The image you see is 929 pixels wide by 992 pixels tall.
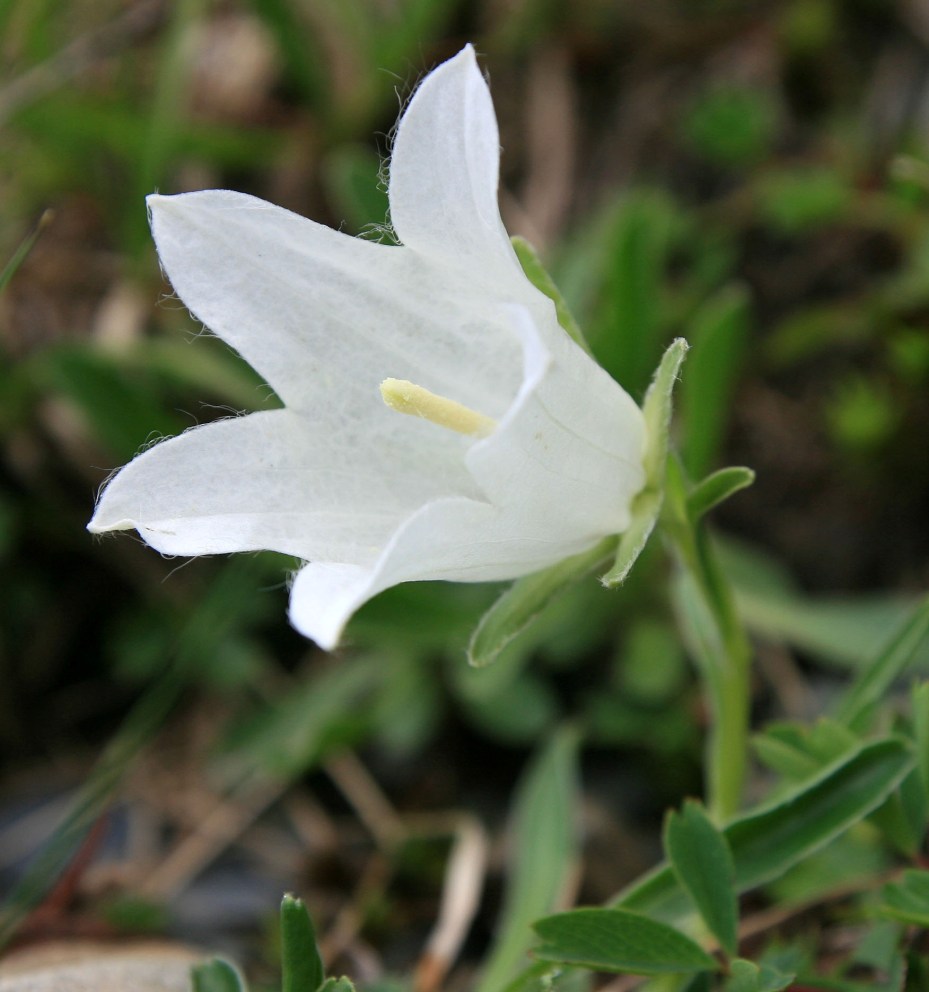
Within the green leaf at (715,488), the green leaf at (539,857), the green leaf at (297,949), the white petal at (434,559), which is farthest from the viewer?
the green leaf at (539,857)

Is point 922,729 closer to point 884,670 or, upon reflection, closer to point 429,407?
point 884,670

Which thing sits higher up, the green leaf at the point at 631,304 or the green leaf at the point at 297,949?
the green leaf at the point at 631,304

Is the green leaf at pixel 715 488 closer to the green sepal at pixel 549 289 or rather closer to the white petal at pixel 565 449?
the white petal at pixel 565 449

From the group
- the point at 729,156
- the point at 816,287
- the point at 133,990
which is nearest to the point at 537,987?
the point at 133,990

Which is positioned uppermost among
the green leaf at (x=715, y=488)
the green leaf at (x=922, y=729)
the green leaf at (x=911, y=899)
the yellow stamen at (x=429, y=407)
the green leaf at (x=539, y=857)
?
the yellow stamen at (x=429, y=407)

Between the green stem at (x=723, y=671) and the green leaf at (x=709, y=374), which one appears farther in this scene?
the green leaf at (x=709, y=374)

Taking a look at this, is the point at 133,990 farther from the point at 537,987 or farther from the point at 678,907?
the point at 678,907

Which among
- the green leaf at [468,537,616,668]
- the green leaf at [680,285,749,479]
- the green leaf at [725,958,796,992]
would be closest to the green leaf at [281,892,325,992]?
the green leaf at [468,537,616,668]

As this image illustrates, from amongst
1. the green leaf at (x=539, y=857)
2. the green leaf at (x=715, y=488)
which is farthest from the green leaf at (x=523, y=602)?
the green leaf at (x=539, y=857)
